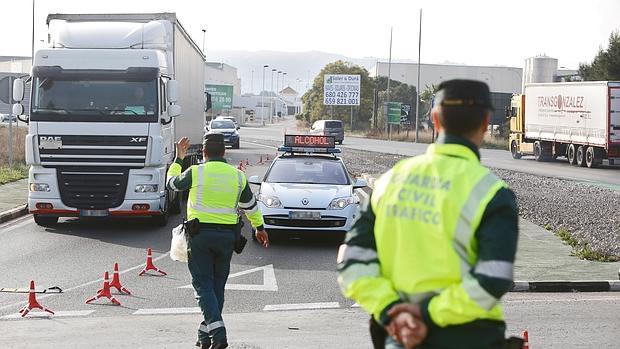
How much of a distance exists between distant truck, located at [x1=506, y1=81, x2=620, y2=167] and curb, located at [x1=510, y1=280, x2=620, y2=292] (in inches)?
1105

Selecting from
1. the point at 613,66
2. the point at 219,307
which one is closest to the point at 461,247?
the point at 219,307

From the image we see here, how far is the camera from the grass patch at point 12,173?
28.6m

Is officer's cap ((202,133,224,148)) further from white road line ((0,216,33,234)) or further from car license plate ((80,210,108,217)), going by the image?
white road line ((0,216,33,234))

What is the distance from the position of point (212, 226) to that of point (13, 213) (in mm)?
13152

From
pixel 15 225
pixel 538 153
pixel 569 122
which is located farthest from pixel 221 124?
pixel 15 225

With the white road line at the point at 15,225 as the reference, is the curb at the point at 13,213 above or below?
above

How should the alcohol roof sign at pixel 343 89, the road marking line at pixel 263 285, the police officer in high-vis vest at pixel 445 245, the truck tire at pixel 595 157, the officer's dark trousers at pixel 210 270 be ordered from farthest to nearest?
the alcohol roof sign at pixel 343 89, the truck tire at pixel 595 157, the road marking line at pixel 263 285, the officer's dark trousers at pixel 210 270, the police officer in high-vis vest at pixel 445 245

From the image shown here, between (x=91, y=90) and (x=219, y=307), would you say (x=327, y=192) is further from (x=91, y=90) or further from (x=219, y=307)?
(x=219, y=307)

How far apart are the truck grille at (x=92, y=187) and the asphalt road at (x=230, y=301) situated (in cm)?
70

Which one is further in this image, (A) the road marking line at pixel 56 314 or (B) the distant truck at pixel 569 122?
(B) the distant truck at pixel 569 122

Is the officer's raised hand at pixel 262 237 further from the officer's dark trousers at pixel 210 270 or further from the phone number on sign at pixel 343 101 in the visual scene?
the phone number on sign at pixel 343 101

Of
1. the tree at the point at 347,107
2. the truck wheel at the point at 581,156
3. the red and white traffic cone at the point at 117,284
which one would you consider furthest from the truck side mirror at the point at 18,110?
the tree at the point at 347,107

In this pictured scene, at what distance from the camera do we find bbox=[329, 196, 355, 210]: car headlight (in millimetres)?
15852

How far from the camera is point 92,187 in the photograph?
57.2ft
